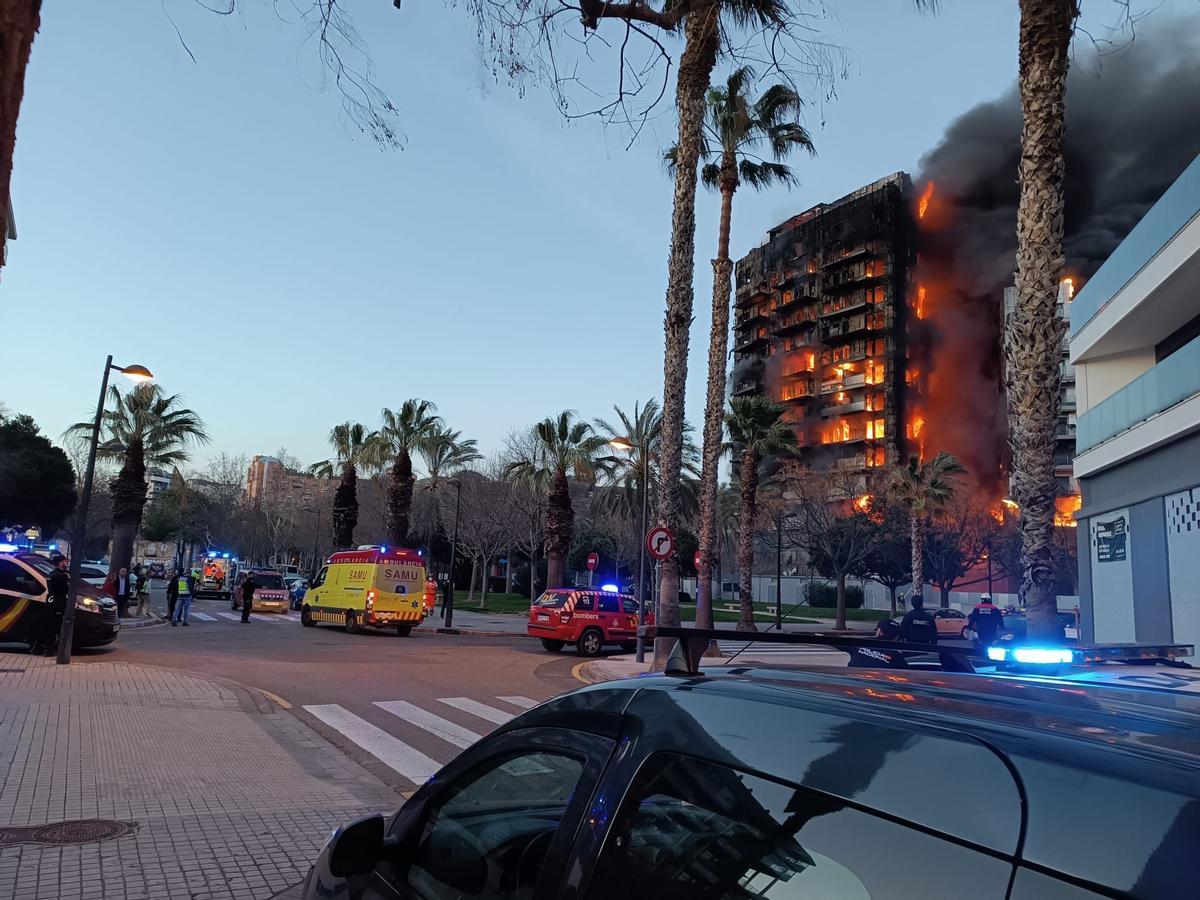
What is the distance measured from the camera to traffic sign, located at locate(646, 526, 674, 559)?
1709 centimetres

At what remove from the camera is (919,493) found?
4316cm

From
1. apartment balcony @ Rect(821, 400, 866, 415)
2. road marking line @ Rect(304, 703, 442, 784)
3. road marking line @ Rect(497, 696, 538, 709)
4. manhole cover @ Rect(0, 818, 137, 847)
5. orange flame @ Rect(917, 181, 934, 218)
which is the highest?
orange flame @ Rect(917, 181, 934, 218)

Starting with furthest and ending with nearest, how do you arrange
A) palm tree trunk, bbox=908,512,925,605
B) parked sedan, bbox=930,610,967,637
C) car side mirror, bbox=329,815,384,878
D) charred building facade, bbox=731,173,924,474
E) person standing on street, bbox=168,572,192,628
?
charred building facade, bbox=731,173,924,474, palm tree trunk, bbox=908,512,925,605, parked sedan, bbox=930,610,967,637, person standing on street, bbox=168,572,192,628, car side mirror, bbox=329,815,384,878

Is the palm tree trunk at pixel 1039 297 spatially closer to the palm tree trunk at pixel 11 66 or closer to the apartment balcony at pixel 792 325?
the palm tree trunk at pixel 11 66

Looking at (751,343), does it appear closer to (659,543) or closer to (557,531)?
(557,531)

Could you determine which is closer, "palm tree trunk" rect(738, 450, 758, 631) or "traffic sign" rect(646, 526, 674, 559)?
"traffic sign" rect(646, 526, 674, 559)

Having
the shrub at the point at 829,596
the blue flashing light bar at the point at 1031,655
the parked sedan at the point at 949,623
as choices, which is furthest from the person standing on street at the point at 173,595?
the shrub at the point at 829,596

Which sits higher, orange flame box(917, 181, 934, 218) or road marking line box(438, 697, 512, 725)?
orange flame box(917, 181, 934, 218)

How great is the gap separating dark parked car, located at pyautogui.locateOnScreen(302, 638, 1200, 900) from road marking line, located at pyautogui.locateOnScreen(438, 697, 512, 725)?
30.0 feet

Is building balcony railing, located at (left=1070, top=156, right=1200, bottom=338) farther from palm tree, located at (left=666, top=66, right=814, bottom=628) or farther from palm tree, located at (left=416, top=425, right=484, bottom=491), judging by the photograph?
palm tree, located at (left=416, top=425, right=484, bottom=491)

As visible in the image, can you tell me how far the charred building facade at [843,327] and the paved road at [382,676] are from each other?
64802 millimetres

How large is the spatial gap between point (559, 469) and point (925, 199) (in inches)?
2932

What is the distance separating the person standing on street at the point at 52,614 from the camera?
15.9 m

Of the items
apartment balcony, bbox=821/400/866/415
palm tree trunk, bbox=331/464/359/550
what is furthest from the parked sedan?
apartment balcony, bbox=821/400/866/415
